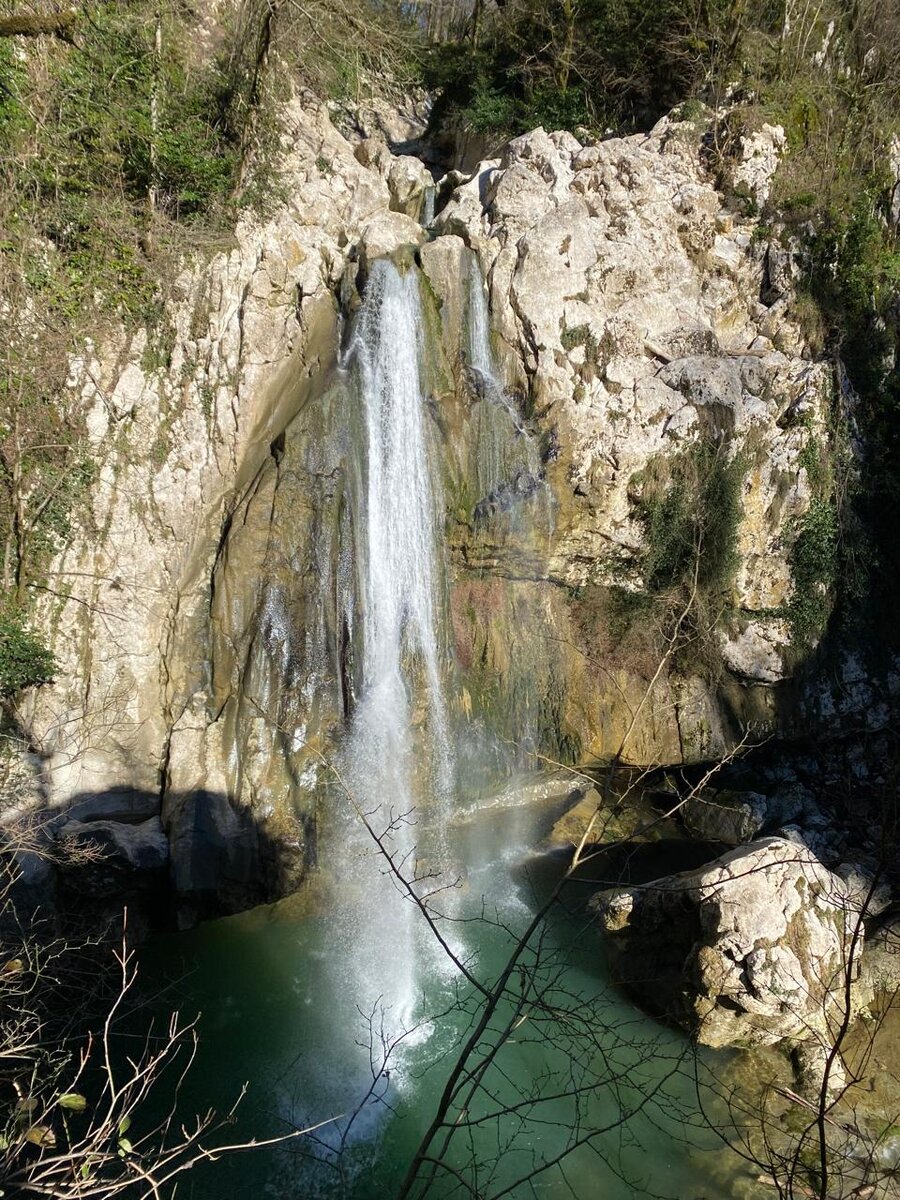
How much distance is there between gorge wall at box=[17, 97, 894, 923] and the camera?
7883mm

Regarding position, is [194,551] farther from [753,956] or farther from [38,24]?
[753,956]

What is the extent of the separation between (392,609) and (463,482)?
2026 mm

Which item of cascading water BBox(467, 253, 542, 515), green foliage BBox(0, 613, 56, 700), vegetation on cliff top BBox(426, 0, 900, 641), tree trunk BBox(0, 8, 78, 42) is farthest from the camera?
vegetation on cliff top BBox(426, 0, 900, 641)

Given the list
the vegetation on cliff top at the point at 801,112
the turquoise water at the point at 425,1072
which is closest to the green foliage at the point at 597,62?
the vegetation on cliff top at the point at 801,112

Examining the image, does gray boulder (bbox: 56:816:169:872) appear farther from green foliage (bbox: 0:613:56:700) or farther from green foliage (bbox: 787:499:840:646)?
green foliage (bbox: 787:499:840:646)

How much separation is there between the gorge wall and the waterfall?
250mm

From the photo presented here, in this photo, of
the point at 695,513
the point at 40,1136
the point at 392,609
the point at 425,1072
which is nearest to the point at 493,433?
the point at 392,609

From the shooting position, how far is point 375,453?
28.4 ft

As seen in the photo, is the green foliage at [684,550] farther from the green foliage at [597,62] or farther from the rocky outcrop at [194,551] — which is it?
the green foliage at [597,62]

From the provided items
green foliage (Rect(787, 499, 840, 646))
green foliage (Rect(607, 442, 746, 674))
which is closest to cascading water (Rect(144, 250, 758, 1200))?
green foliage (Rect(607, 442, 746, 674))

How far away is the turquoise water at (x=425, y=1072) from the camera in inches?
201

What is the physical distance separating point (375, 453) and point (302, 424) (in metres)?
0.94

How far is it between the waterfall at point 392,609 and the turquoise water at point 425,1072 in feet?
2.66

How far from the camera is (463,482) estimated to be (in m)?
9.19
